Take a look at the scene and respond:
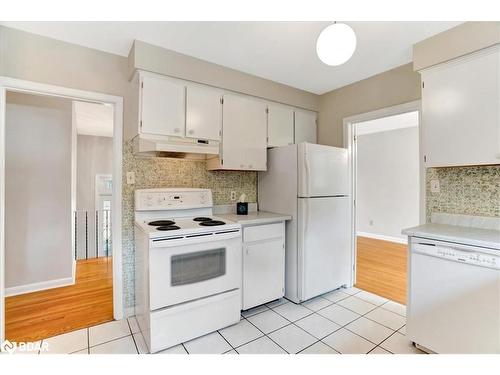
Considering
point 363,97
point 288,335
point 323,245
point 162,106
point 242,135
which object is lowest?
point 288,335

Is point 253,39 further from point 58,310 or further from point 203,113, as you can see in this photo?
point 58,310

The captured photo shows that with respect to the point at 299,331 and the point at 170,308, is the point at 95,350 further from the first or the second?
the point at 299,331

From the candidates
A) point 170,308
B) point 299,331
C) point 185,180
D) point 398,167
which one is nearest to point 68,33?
point 185,180

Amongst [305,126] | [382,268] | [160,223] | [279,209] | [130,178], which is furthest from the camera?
[382,268]

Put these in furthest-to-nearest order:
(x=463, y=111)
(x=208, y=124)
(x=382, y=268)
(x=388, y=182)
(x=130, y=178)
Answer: (x=388, y=182), (x=382, y=268), (x=208, y=124), (x=130, y=178), (x=463, y=111)

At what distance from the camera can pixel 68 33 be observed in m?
2.01

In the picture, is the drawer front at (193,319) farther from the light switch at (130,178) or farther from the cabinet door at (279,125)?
the cabinet door at (279,125)

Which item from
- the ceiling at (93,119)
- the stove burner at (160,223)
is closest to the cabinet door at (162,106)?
the stove burner at (160,223)

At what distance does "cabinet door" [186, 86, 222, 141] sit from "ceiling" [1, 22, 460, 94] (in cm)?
32

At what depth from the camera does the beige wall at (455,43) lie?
1.74 metres

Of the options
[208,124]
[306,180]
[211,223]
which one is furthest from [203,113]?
[306,180]

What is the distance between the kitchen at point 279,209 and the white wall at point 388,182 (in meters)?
2.63

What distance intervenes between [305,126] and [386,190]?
302 centimetres

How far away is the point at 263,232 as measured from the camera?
244 centimetres
